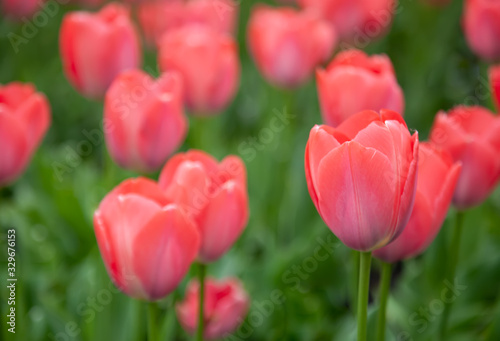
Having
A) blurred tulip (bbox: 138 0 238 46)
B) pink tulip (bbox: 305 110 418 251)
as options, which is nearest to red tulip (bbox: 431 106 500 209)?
pink tulip (bbox: 305 110 418 251)

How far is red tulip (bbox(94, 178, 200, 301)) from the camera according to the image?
58cm

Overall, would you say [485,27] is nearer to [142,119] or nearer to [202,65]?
[202,65]

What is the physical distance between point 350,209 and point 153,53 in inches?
67.4

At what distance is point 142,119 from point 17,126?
0.16 meters

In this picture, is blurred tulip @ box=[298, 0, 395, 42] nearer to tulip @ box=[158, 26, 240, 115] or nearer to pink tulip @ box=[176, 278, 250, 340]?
tulip @ box=[158, 26, 240, 115]

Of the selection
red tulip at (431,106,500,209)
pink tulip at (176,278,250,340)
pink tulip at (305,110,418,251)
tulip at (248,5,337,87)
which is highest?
pink tulip at (305,110,418,251)

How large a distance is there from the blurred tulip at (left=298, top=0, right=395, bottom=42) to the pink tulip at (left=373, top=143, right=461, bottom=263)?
0.92m

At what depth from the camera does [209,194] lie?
2.13 ft

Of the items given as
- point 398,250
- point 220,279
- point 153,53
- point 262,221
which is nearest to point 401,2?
point 153,53

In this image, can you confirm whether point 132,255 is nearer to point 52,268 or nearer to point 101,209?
point 101,209

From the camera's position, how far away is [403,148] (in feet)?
1.67

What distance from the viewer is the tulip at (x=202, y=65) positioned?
3.57ft

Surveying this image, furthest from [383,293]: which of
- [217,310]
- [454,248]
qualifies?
[217,310]

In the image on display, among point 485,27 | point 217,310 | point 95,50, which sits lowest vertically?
point 217,310
